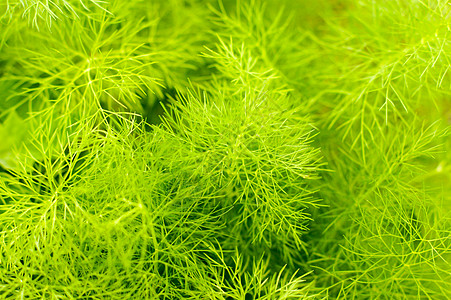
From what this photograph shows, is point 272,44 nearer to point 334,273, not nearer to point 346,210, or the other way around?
point 346,210

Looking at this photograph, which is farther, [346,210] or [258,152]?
[346,210]

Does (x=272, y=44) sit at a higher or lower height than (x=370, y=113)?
higher

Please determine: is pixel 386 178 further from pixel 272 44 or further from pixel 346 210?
pixel 272 44

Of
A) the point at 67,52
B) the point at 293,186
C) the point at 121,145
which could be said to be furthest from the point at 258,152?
the point at 67,52

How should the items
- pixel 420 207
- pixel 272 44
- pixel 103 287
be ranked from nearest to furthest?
1. pixel 103 287
2. pixel 420 207
3. pixel 272 44

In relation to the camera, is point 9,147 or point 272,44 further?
point 272,44

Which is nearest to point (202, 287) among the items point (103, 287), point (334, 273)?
point (103, 287)

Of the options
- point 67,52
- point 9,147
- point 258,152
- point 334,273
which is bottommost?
point 334,273

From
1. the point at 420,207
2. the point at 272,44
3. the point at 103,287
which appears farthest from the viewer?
the point at 272,44

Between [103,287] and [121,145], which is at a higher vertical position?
[121,145]
